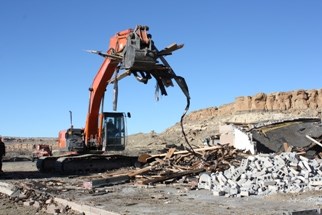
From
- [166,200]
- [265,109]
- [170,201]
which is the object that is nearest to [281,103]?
[265,109]

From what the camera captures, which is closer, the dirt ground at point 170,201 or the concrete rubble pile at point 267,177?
the dirt ground at point 170,201

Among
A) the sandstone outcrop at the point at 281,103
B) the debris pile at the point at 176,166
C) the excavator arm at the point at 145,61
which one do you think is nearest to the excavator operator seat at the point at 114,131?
the debris pile at the point at 176,166

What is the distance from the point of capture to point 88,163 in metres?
18.9

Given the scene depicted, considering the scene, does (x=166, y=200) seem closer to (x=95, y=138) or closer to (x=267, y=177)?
(x=267, y=177)

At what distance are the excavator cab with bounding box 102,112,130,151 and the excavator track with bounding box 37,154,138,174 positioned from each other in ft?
2.41

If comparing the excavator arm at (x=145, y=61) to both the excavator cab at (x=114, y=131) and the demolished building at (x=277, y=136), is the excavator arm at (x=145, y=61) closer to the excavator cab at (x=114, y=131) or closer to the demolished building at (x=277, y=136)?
the excavator cab at (x=114, y=131)

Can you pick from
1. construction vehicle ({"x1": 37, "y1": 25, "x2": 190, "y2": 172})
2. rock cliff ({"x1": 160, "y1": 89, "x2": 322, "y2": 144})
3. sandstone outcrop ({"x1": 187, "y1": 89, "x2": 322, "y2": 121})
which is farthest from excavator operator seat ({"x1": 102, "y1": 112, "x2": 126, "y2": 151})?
sandstone outcrop ({"x1": 187, "y1": 89, "x2": 322, "y2": 121})

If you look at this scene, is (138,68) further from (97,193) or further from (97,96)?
(97,96)

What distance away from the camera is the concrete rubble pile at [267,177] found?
11656 mm

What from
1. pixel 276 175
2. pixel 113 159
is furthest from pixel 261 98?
pixel 276 175

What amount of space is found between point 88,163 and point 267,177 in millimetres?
8535

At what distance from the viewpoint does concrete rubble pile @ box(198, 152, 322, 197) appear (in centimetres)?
1166

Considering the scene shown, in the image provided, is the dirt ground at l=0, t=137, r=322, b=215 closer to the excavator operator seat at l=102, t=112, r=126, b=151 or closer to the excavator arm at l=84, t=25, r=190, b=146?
the excavator arm at l=84, t=25, r=190, b=146

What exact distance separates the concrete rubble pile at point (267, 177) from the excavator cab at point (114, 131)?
6097mm
